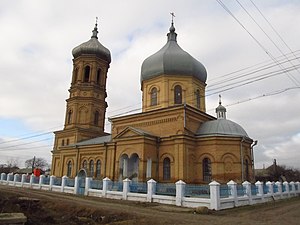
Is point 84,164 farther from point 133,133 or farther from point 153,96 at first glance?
point 153,96

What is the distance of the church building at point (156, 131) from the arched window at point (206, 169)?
2cm

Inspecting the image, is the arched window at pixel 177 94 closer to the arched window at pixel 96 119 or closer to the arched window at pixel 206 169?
the arched window at pixel 206 169

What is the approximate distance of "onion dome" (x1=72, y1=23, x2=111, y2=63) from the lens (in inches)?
1266

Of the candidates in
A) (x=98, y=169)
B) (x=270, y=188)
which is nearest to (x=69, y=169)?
(x=98, y=169)

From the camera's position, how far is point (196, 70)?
25391mm

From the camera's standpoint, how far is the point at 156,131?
23.3 meters

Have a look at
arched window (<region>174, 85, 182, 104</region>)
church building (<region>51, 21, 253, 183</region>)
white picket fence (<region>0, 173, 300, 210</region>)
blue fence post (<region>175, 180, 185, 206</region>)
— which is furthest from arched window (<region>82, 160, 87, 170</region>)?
blue fence post (<region>175, 180, 185, 206</region>)

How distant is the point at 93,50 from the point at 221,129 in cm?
1814

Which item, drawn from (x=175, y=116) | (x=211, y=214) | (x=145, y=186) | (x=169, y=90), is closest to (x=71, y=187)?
(x=145, y=186)

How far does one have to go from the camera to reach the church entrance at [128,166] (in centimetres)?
2258

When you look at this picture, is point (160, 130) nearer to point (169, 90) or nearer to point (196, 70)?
point (169, 90)

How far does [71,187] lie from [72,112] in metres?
11.7

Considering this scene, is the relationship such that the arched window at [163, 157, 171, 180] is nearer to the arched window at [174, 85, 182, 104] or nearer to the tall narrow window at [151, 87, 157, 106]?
the arched window at [174, 85, 182, 104]

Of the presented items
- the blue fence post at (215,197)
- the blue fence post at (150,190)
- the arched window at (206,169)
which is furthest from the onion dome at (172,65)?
the blue fence post at (215,197)
